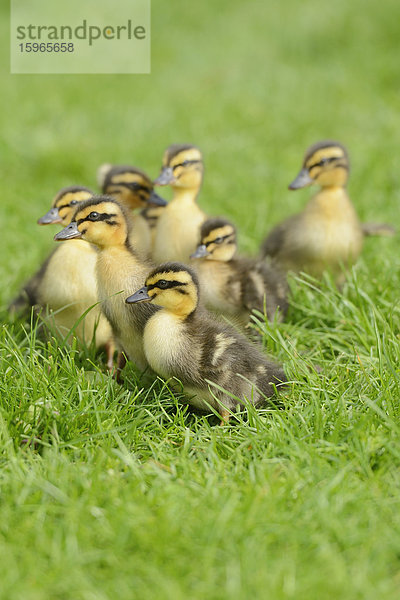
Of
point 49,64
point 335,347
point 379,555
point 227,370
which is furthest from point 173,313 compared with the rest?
point 49,64

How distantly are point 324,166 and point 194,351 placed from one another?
1.99 m

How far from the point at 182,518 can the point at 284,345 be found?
3.88 ft

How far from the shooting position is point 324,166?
14.3 feet

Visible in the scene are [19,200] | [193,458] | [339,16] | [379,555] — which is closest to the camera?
[379,555]

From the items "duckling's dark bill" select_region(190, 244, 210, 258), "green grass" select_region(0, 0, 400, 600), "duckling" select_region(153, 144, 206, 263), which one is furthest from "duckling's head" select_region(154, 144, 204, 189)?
"green grass" select_region(0, 0, 400, 600)

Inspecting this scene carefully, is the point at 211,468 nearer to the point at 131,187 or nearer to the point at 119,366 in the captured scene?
the point at 119,366

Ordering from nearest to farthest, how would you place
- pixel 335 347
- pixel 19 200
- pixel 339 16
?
pixel 335 347 → pixel 19 200 → pixel 339 16

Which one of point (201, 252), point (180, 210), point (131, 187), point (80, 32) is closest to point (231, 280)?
point (201, 252)

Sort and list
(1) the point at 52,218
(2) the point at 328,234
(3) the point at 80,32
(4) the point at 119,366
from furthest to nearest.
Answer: (3) the point at 80,32 → (2) the point at 328,234 → (1) the point at 52,218 → (4) the point at 119,366

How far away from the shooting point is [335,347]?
11.4 ft

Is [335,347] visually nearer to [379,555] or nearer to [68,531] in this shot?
[379,555]

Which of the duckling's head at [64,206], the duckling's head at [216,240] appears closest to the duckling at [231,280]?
the duckling's head at [216,240]

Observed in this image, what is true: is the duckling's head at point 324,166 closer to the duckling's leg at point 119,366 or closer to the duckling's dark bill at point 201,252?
the duckling's dark bill at point 201,252

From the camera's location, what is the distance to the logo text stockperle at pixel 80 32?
33.6 ft
